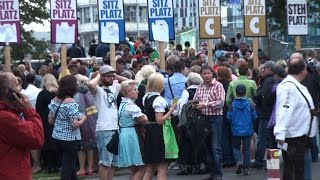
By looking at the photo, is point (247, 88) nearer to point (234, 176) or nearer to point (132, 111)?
point (234, 176)

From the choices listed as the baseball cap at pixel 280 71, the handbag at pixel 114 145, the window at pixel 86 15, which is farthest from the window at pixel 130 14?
the handbag at pixel 114 145

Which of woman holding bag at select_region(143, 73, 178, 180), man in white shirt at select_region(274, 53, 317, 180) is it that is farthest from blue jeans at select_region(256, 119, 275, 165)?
man in white shirt at select_region(274, 53, 317, 180)

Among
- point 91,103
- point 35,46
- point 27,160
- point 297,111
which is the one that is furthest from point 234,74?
point 35,46

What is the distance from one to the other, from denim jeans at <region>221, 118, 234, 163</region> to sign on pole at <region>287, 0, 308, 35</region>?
4.18 metres

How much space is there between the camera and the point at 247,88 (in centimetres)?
1492

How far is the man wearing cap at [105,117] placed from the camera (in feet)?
42.0

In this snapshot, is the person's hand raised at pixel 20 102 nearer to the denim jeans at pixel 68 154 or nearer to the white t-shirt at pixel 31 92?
the denim jeans at pixel 68 154

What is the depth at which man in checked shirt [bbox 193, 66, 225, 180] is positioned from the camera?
1379 centimetres

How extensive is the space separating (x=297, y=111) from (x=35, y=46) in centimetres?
4786

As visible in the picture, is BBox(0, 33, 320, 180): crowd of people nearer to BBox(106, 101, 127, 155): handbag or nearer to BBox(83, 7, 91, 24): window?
BBox(106, 101, 127, 155): handbag

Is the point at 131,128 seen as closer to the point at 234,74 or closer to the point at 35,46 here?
the point at 234,74

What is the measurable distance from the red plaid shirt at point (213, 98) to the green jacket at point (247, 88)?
85cm

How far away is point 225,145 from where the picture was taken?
15.6 metres

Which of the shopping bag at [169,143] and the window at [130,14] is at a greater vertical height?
the window at [130,14]
